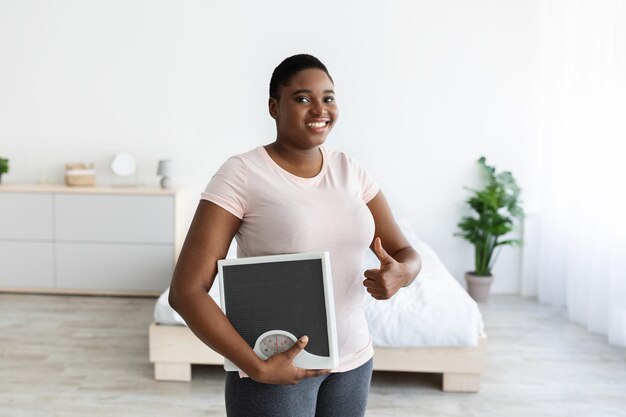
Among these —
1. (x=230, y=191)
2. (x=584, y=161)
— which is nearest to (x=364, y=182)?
(x=230, y=191)

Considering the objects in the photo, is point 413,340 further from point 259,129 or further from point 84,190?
point 84,190

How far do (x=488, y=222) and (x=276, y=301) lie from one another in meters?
3.78

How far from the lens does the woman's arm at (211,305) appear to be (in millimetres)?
1062

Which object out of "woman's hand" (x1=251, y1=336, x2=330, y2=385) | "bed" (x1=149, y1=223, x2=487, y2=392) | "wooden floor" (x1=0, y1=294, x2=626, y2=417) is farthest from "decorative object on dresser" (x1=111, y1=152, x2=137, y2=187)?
"woman's hand" (x1=251, y1=336, x2=330, y2=385)

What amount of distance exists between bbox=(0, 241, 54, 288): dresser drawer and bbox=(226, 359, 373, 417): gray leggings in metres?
3.98

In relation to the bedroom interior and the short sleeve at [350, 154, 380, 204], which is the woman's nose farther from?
the bedroom interior

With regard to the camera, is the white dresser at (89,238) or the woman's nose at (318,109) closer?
the woman's nose at (318,109)

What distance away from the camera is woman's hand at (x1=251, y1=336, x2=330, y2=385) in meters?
1.06

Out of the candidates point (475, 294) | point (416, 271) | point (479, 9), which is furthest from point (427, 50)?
point (416, 271)

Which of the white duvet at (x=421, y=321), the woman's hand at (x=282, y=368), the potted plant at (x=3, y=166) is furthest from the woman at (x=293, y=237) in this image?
the potted plant at (x=3, y=166)

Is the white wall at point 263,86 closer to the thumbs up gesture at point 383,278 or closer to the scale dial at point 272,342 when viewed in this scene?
the thumbs up gesture at point 383,278

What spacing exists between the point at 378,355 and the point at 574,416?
2.82 feet

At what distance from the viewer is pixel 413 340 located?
3016 mm

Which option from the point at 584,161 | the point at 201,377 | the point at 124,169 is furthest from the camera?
the point at 124,169
